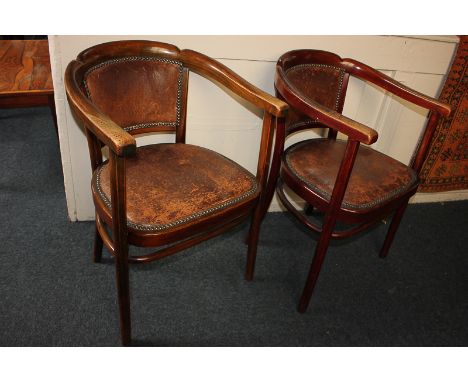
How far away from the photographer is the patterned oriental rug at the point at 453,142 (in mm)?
1744

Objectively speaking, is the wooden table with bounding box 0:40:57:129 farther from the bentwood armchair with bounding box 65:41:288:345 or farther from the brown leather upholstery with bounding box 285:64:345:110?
the brown leather upholstery with bounding box 285:64:345:110

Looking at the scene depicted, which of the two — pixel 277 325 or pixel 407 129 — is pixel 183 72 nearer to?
pixel 277 325

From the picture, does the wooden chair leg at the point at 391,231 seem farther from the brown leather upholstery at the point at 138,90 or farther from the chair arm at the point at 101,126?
the chair arm at the point at 101,126

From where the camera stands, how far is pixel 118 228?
1.04 meters

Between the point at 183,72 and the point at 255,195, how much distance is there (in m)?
0.50

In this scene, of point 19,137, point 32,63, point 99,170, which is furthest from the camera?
point 19,137

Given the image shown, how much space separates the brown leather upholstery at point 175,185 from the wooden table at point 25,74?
2.41 ft

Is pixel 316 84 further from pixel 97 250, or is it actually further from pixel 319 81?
pixel 97 250

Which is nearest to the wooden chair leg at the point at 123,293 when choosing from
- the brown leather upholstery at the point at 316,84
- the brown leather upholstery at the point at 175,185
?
the brown leather upholstery at the point at 175,185

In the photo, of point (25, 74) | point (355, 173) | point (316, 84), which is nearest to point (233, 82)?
point (316, 84)

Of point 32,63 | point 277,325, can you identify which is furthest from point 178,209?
point 32,63

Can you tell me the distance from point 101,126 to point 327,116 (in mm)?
635

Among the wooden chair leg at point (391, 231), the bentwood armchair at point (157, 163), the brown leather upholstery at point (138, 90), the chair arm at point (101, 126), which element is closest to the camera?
the chair arm at point (101, 126)

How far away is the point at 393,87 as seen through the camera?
1463mm
